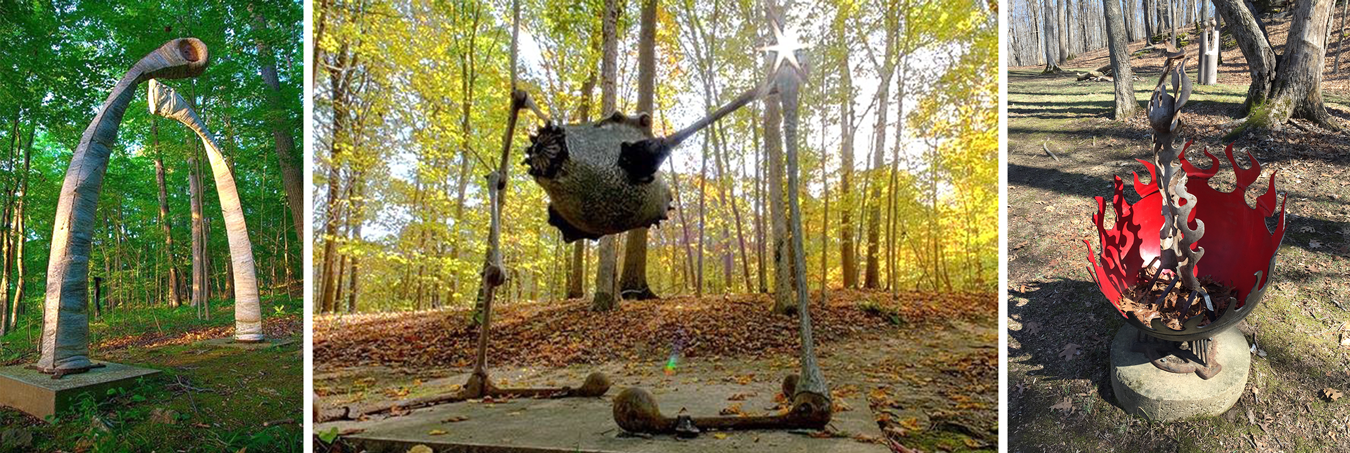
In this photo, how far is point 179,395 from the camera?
5.15 ft

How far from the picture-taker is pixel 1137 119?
2.23 meters

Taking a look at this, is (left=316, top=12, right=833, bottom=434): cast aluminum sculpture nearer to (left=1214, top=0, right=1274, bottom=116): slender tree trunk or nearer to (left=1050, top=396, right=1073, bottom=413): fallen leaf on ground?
(left=1050, top=396, right=1073, bottom=413): fallen leaf on ground

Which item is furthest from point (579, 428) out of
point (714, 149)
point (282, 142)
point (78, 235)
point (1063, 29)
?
point (1063, 29)

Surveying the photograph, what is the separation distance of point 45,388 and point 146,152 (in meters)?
0.67

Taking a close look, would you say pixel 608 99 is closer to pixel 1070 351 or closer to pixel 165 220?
pixel 165 220

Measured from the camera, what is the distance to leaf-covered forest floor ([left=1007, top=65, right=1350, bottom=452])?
5.22 feet

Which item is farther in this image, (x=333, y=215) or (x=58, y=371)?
(x=333, y=215)

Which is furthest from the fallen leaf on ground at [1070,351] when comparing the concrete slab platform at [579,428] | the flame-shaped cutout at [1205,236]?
the concrete slab platform at [579,428]

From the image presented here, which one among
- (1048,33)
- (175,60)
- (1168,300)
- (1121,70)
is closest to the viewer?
(175,60)

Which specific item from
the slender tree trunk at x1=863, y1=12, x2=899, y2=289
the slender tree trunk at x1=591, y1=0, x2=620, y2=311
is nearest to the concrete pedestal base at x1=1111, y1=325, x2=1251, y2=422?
the slender tree trunk at x1=863, y1=12, x2=899, y2=289

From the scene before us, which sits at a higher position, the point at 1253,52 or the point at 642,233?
the point at 1253,52

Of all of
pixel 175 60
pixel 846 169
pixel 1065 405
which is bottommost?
pixel 1065 405

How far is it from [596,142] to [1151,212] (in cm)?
179

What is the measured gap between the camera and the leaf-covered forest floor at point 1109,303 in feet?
5.22
